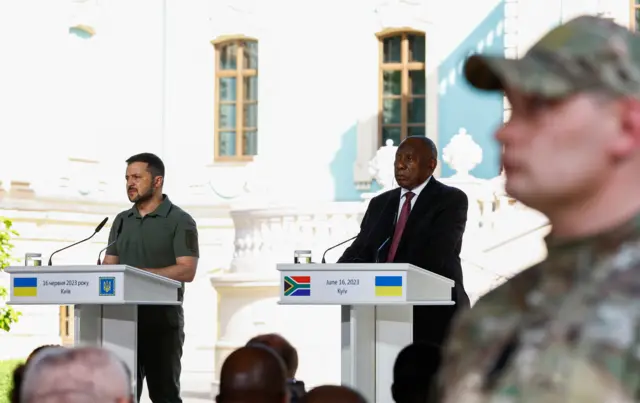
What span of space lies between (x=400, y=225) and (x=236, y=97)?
16080mm

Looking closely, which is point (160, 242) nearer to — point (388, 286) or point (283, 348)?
point (388, 286)

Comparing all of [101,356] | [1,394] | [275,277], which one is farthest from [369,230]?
[275,277]

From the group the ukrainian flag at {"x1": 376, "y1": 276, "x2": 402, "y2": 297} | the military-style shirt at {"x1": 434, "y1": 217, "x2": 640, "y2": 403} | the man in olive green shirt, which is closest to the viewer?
the military-style shirt at {"x1": 434, "y1": 217, "x2": 640, "y2": 403}

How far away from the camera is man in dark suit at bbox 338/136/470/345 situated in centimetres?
650

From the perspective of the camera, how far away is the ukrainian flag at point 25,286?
6.83 m

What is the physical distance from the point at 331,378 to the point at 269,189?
19.5 ft

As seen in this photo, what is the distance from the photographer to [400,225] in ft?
21.7

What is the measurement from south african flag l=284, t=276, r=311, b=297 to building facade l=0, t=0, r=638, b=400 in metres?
13.1

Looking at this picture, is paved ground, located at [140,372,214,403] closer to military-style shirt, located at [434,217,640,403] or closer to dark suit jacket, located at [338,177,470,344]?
dark suit jacket, located at [338,177,470,344]

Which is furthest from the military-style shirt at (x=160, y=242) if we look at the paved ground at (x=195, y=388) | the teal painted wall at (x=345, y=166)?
the teal painted wall at (x=345, y=166)

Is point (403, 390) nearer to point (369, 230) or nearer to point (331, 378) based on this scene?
point (369, 230)

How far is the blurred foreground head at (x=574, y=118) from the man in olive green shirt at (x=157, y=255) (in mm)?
5525

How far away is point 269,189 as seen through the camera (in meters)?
21.5

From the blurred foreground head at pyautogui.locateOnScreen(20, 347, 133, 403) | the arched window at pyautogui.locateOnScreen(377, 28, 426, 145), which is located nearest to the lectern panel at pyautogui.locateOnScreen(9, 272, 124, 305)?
the blurred foreground head at pyautogui.locateOnScreen(20, 347, 133, 403)
